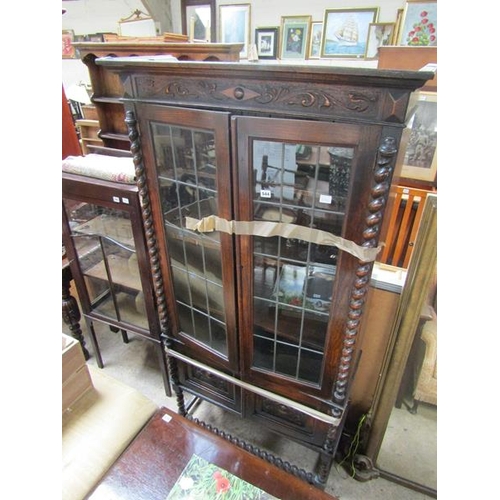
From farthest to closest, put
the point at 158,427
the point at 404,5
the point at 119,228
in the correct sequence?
the point at 404,5
the point at 119,228
the point at 158,427

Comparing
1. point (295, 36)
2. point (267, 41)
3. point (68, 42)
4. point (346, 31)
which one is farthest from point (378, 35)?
point (68, 42)

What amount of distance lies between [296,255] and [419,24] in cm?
250

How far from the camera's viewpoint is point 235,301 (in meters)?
1.14

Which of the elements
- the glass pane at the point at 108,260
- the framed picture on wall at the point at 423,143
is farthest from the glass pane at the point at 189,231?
the framed picture on wall at the point at 423,143

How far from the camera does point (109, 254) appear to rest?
1.60 meters

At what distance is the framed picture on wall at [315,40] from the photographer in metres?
2.78

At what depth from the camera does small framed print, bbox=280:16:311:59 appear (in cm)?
282

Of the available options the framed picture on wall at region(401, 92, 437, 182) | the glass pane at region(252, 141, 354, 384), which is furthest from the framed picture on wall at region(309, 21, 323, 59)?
the glass pane at region(252, 141, 354, 384)

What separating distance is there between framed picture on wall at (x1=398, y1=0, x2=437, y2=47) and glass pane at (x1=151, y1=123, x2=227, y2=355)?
7.73 feet

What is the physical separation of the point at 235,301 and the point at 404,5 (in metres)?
2.73

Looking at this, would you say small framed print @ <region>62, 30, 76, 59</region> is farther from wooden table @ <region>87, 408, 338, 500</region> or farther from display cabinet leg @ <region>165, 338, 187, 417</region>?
wooden table @ <region>87, 408, 338, 500</region>
